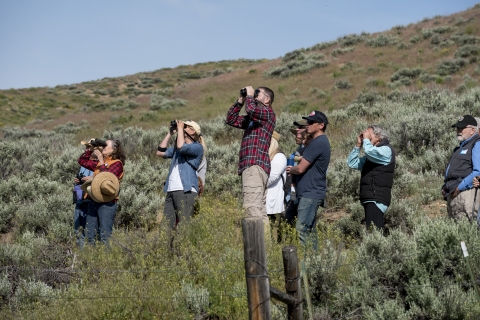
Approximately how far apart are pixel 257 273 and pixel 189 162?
366cm

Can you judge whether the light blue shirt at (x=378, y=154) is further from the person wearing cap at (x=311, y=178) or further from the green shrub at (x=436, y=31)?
the green shrub at (x=436, y=31)

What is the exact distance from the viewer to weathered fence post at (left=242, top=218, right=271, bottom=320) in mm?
3674

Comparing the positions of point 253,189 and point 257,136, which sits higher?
point 257,136

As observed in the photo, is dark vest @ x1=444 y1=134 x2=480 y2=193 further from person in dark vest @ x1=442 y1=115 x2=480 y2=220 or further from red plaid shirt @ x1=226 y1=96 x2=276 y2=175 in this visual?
red plaid shirt @ x1=226 y1=96 x2=276 y2=175

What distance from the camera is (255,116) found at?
243 inches

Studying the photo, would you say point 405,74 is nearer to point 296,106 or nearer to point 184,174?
point 296,106

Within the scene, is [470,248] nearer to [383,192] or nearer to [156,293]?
[383,192]

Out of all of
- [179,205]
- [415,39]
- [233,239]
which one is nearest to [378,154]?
[233,239]

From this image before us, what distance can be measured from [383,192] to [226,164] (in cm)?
596

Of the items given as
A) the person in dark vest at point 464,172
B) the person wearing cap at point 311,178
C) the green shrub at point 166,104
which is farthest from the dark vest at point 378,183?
the green shrub at point 166,104

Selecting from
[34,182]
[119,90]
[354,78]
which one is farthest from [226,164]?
[119,90]

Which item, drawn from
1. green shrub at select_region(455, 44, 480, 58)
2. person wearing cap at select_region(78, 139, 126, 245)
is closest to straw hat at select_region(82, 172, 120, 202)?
person wearing cap at select_region(78, 139, 126, 245)

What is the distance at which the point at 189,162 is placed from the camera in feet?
23.5

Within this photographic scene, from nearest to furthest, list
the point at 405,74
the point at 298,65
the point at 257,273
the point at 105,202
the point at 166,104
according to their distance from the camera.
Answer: the point at 257,273 < the point at 105,202 < the point at 405,74 < the point at 166,104 < the point at 298,65
